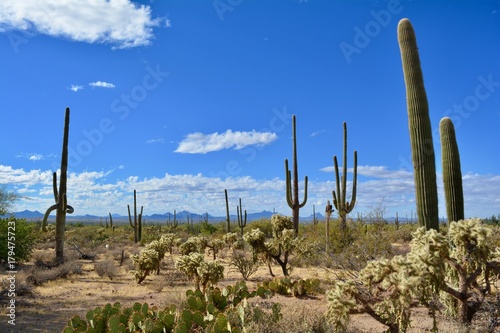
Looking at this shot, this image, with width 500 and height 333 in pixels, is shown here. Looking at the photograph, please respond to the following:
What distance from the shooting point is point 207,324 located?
23.5 feet

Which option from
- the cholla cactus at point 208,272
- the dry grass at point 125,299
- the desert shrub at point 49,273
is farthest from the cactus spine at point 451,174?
the desert shrub at point 49,273

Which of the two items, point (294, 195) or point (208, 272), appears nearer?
point (208, 272)

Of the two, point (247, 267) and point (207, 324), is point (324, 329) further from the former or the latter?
point (247, 267)

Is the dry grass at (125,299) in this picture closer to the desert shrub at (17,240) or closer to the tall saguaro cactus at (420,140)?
the desert shrub at (17,240)

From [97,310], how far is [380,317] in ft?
15.5

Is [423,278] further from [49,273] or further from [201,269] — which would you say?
[49,273]

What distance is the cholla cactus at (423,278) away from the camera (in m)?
5.51

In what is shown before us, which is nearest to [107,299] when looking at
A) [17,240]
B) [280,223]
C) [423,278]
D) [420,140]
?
[280,223]

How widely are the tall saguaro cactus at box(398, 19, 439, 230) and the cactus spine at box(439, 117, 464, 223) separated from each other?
23.6 inches

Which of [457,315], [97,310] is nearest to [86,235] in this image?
[97,310]

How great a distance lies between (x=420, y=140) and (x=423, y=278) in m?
4.36

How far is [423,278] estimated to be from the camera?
5.48 meters

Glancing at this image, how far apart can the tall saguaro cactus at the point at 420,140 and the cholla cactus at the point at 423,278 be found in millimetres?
1865

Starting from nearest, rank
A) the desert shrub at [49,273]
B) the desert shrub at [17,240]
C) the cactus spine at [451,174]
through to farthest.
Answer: the cactus spine at [451,174]
the desert shrub at [49,273]
the desert shrub at [17,240]
